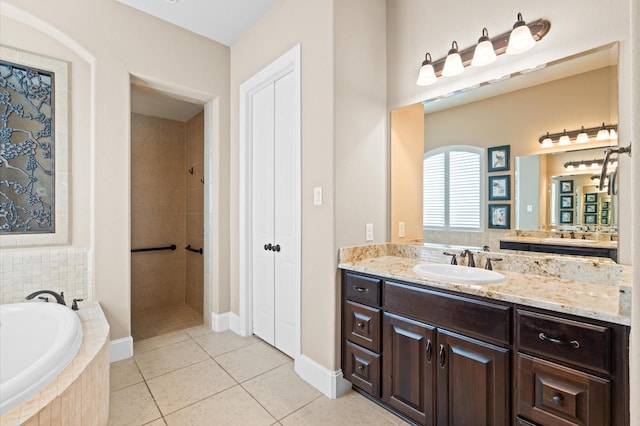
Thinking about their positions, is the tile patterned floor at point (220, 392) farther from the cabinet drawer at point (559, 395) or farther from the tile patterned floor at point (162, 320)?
the cabinet drawer at point (559, 395)

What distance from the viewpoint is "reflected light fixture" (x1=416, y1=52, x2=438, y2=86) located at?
1988 millimetres

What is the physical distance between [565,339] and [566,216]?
805mm

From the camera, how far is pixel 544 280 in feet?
5.13

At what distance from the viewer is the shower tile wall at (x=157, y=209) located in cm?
385

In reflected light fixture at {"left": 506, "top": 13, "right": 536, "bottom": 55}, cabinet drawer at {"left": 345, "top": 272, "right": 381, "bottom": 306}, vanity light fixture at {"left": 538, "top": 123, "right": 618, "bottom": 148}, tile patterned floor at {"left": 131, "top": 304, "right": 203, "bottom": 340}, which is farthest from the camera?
tile patterned floor at {"left": 131, "top": 304, "right": 203, "bottom": 340}

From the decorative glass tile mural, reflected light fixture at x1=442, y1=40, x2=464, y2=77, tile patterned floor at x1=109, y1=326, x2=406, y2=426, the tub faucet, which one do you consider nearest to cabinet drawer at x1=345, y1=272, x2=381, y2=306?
tile patterned floor at x1=109, y1=326, x2=406, y2=426

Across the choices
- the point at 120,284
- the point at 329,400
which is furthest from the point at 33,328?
the point at 329,400

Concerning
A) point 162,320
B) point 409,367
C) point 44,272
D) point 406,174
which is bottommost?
point 162,320

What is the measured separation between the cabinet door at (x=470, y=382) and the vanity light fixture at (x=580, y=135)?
1.17 meters

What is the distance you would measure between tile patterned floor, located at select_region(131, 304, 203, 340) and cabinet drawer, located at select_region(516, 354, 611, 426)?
3.05 m

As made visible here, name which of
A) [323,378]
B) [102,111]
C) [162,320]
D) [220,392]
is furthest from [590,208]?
[162,320]

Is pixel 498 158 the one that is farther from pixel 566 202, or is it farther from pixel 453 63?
pixel 453 63

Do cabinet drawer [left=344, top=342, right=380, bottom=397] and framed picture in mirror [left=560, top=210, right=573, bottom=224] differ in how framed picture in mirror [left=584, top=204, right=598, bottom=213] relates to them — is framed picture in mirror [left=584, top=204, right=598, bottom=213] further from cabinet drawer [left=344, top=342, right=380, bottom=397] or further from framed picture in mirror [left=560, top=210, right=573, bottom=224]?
cabinet drawer [left=344, top=342, right=380, bottom=397]

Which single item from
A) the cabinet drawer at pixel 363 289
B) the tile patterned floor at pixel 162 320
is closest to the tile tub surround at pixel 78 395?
the tile patterned floor at pixel 162 320
